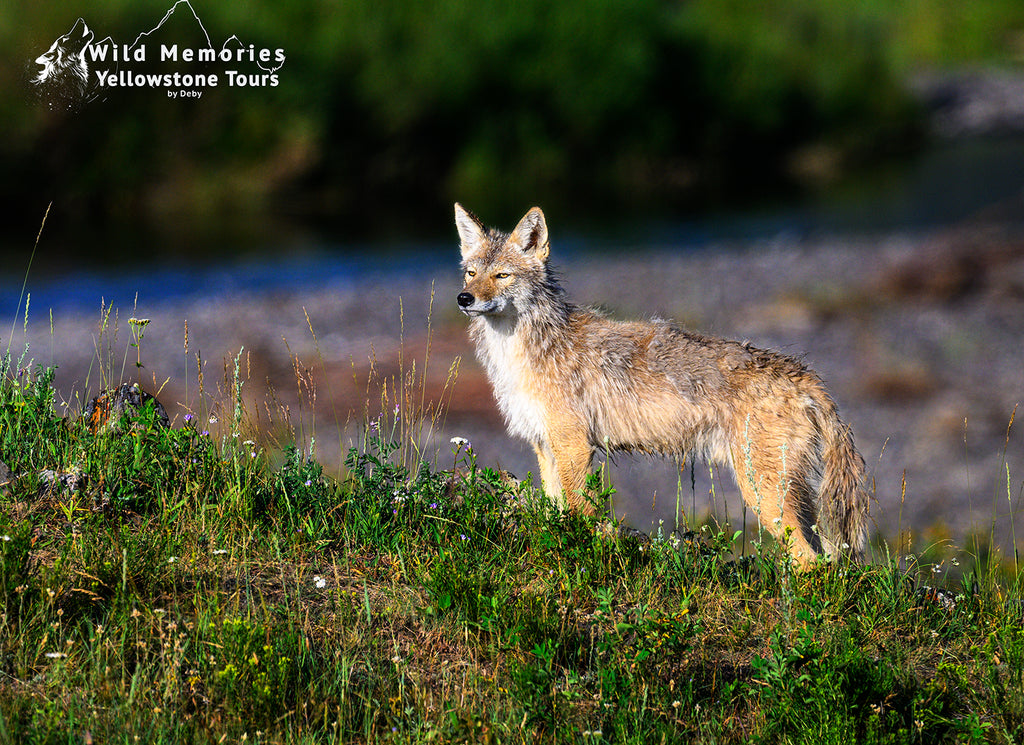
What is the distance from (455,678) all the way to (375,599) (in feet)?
2.09

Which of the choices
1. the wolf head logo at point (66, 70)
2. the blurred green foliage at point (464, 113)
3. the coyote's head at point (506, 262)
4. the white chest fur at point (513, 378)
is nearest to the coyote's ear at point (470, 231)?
the coyote's head at point (506, 262)

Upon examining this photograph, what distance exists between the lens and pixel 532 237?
21.9 ft

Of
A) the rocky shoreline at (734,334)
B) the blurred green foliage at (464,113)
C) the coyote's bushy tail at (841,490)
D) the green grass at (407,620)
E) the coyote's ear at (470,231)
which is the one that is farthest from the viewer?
the blurred green foliage at (464,113)

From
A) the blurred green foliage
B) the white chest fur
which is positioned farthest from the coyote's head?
the blurred green foliage

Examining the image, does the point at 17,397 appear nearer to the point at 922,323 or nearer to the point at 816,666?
the point at 816,666

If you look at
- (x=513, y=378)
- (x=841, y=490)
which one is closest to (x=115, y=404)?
(x=513, y=378)

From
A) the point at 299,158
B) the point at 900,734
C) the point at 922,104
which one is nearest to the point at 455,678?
the point at 900,734

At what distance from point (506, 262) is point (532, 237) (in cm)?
26

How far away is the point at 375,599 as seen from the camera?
4676 mm

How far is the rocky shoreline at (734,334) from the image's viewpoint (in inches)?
475

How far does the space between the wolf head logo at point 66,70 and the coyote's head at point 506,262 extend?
2108cm

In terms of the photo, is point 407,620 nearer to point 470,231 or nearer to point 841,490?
point 841,490

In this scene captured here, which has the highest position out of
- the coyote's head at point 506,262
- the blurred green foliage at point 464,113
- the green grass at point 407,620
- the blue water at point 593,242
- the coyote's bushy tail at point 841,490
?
the blurred green foliage at point 464,113

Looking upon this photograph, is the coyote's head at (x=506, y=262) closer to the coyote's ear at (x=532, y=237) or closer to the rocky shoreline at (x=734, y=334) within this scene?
the coyote's ear at (x=532, y=237)
